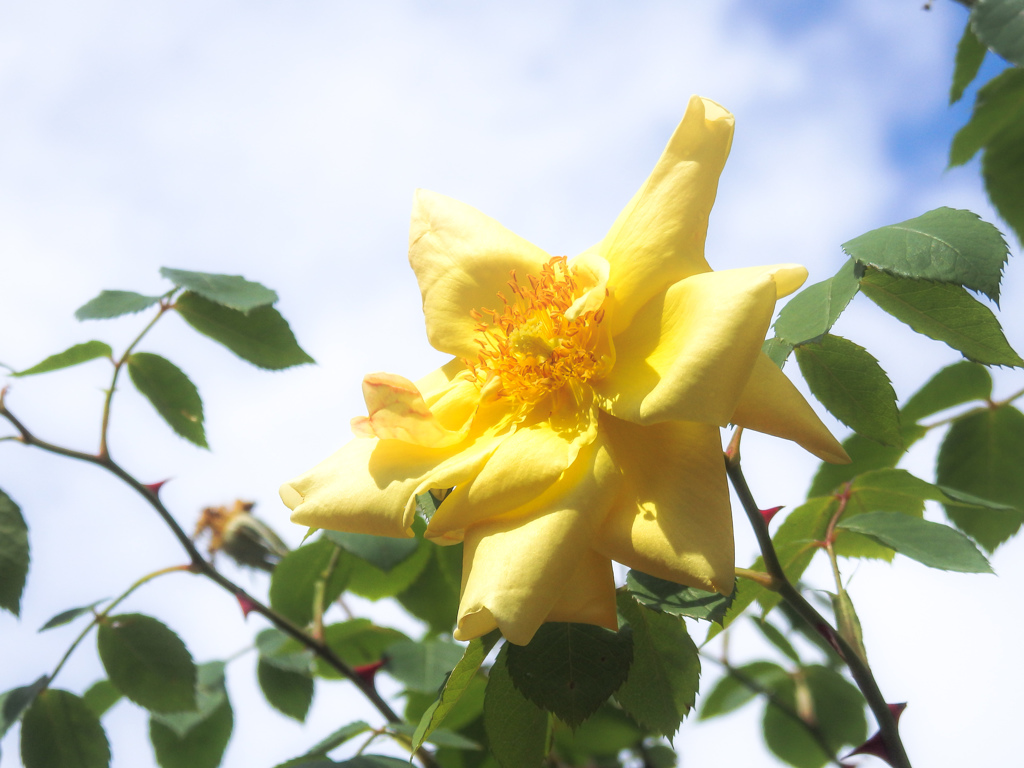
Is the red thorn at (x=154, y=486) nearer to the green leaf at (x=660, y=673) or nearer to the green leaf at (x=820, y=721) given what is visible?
the green leaf at (x=660, y=673)

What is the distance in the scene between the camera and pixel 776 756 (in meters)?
1.83

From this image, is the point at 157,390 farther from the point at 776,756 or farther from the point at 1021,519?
the point at 776,756

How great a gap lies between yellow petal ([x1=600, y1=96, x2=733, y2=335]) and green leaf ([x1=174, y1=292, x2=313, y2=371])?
59 cm

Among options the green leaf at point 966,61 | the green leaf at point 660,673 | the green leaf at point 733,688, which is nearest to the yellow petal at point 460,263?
the green leaf at point 660,673

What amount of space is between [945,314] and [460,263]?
1.55 feet

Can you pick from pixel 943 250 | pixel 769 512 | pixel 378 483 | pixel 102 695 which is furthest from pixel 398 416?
pixel 102 695

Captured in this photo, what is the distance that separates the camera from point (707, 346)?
23.0 inches

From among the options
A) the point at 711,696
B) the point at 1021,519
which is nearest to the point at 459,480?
the point at 1021,519

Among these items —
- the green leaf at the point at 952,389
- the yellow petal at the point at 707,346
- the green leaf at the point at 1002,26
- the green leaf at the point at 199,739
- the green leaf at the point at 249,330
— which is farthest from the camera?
the green leaf at the point at 199,739

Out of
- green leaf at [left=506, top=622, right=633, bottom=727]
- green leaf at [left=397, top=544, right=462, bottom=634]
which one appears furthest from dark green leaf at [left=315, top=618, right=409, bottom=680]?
green leaf at [left=506, top=622, right=633, bottom=727]

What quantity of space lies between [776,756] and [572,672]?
1370mm

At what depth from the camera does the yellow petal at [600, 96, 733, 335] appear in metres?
0.69

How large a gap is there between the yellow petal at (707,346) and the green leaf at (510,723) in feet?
1.04

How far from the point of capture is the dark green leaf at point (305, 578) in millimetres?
1357
